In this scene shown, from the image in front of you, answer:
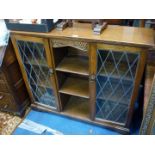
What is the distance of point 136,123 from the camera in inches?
72.2

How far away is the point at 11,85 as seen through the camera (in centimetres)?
175

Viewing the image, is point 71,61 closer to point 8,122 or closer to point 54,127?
point 54,127

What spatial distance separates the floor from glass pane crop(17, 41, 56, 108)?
0.54 ft

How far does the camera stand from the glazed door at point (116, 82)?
127 cm

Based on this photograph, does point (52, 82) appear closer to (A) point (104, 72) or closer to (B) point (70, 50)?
(B) point (70, 50)

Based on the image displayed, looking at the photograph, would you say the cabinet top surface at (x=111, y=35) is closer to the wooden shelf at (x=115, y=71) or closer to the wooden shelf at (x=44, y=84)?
the wooden shelf at (x=115, y=71)

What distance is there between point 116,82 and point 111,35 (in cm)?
42

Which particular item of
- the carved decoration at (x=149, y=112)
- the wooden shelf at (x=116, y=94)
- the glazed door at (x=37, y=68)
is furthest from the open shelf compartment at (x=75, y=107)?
the carved decoration at (x=149, y=112)

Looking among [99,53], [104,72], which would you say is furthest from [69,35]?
[104,72]

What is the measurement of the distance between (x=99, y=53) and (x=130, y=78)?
1.03ft

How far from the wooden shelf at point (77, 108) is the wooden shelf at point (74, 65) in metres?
0.60

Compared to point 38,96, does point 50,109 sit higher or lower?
lower

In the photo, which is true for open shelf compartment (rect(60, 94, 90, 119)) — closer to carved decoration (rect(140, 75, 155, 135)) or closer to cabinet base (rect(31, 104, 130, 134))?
A: cabinet base (rect(31, 104, 130, 134))

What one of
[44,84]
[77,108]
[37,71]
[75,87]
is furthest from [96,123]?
[37,71]
